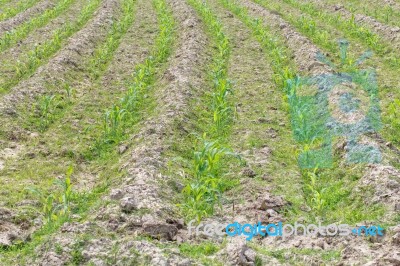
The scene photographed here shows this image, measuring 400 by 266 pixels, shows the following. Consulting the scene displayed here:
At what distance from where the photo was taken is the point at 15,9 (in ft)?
59.1

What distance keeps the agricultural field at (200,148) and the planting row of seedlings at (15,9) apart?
123 inches

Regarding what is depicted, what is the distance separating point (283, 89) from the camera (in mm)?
9383

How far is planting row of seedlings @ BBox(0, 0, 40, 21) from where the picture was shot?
55.3ft

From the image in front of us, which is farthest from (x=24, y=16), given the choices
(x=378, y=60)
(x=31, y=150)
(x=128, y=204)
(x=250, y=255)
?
(x=250, y=255)

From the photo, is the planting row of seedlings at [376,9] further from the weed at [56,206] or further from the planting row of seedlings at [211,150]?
the weed at [56,206]

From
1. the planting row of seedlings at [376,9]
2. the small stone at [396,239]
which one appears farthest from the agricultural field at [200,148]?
the planting row of seedlings at [376,9]

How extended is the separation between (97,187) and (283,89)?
4.59 meters

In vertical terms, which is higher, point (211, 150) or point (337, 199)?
point (211, 150)

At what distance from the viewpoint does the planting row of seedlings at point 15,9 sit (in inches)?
664

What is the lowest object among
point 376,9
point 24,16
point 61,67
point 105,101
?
point 24,16

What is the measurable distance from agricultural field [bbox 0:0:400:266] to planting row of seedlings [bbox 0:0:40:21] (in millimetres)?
3129

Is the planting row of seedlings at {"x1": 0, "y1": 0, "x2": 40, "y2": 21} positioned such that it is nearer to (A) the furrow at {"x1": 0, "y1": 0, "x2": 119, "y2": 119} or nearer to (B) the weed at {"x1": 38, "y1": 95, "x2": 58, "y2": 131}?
(A) the furrow at {"x1": 0, "y1": 0, "x2": 119, "y2": 119}

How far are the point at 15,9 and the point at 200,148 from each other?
537 inches

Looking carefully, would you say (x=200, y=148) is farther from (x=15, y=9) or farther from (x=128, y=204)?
(x=15, y=9)
